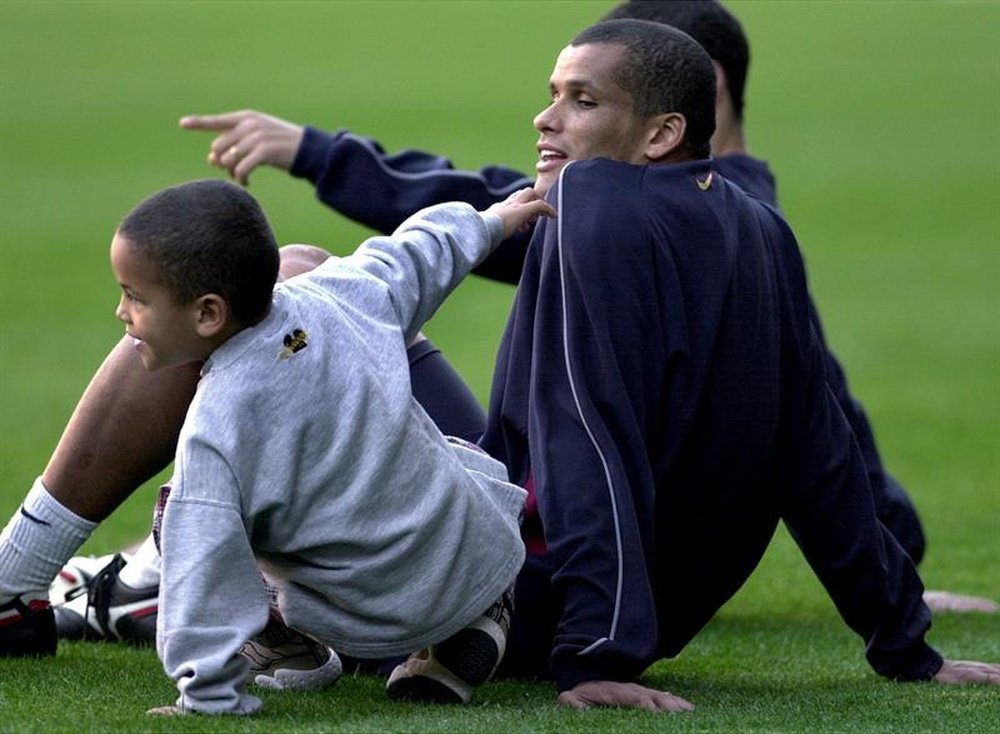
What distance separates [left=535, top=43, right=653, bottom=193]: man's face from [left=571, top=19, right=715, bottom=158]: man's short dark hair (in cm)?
2

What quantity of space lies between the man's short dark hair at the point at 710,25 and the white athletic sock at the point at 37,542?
2.10m

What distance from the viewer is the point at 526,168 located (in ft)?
56.9

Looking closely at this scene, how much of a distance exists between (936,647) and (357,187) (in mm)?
1649

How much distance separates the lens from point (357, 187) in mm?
4621

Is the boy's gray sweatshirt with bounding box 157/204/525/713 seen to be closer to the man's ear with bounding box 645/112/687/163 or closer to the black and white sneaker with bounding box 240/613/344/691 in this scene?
the black and white sneaker with bounding box 240/613/344/691

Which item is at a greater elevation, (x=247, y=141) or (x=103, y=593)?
(x=247, y=141)

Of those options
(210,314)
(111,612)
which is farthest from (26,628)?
(210,314)

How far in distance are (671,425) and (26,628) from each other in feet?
4.12

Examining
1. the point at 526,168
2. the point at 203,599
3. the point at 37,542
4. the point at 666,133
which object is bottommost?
the point at 526,168

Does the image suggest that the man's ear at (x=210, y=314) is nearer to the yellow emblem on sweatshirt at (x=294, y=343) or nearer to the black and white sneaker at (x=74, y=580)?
the yellow emblem on sweatshirt at (x=294, y=343)

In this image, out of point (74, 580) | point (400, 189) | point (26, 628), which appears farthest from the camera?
point (400, 189)

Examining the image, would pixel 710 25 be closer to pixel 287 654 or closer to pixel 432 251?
pixel 432 251

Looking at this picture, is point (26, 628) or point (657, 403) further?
point (26, 628)

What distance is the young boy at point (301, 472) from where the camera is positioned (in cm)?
303
